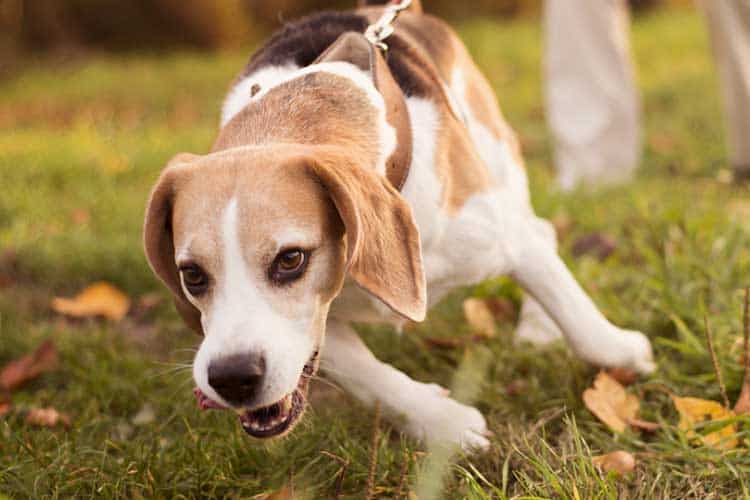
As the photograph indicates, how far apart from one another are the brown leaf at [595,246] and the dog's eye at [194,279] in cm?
218

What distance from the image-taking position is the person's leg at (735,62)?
16.0 feet

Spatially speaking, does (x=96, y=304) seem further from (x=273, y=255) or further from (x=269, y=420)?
(x=273, y=255)

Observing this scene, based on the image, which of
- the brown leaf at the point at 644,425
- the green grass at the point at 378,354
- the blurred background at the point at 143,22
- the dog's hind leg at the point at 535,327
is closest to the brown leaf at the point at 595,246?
the green grass at the point at 378,354

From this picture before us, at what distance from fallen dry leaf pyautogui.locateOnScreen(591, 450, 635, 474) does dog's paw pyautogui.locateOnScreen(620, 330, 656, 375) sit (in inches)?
19.0

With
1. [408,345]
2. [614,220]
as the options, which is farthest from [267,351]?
[614,220]

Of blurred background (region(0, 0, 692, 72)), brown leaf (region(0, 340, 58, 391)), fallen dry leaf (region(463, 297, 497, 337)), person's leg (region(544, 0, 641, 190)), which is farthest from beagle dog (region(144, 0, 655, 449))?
blurred background (region(0, 0, 692, 72))

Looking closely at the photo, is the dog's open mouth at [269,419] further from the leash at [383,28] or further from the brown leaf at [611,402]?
A: the leash at [383,28]

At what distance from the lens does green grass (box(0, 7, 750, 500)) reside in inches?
92.4

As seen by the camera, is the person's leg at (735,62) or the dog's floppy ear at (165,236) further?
the person's leg at (735,62)

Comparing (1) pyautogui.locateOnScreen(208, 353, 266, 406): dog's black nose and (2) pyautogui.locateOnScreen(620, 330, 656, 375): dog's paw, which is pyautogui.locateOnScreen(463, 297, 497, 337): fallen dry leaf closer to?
(2) pyautogui.locateOnScreen(620, 330, 656, 375): dog's paw

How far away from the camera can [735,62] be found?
4961 mm

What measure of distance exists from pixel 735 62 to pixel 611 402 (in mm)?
3016

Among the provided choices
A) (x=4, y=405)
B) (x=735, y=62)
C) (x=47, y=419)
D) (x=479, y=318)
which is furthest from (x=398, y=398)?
(x=735, y=62)

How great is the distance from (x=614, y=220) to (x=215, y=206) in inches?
102
